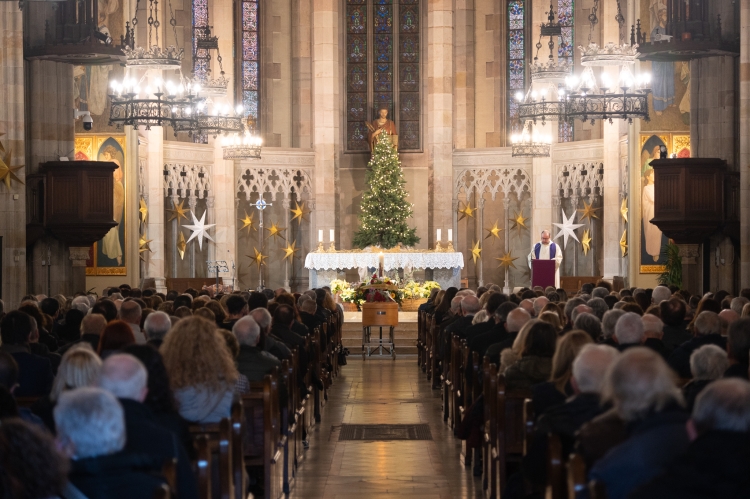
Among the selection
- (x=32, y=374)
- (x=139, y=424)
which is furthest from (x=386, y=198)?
(x=139, y=424)

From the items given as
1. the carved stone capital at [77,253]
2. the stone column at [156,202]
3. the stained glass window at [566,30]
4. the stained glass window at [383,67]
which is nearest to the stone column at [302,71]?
the stained glass window at [383,67]

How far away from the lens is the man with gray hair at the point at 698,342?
8398mm

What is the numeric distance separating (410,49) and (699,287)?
14.2 metres

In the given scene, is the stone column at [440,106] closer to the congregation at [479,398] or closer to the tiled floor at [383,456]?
the tiled floor at [383,456]

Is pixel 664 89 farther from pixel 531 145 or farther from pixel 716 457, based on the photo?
pixel 716 457

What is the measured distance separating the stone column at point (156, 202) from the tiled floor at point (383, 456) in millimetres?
10451

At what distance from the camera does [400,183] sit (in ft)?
91.8

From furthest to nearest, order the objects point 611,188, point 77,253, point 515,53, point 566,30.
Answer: point 515,53, point 566,30, point 611,188, point 77,253

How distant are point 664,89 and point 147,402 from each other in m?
17.4

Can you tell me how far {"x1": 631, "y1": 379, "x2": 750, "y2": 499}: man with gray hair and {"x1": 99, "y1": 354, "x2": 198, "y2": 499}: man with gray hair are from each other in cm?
199

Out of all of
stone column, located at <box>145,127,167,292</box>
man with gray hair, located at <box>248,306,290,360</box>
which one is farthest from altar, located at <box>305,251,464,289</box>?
man with gray hair, located at <box>248,306,290,360</box>

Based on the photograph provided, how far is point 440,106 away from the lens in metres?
28.8

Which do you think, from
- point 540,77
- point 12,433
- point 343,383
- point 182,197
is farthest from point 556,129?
point 12,433

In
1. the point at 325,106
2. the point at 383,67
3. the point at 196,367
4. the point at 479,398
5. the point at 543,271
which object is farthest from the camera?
the point at 383,67
